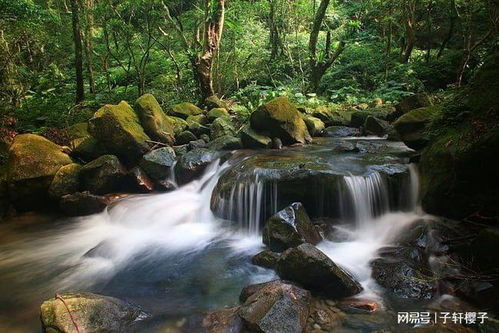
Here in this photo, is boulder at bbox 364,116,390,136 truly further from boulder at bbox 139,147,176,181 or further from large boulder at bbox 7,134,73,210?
large boulder at bbox 7,134,73,210

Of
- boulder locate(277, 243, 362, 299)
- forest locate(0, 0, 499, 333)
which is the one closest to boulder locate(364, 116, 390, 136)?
forest locate(0, 0, 499, 333)

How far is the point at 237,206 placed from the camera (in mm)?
→ 6664

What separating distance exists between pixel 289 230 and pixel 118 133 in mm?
5357

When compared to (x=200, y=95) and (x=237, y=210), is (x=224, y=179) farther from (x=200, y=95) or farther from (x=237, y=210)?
(x=200, y=95)

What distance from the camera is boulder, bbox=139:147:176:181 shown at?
8.62 meters

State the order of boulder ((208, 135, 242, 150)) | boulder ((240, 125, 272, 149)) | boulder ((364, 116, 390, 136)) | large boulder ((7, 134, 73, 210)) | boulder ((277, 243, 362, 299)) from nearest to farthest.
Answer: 1. boulder ((277, 243, 362, 299))
2. large boulder ((7, 134, 73, 210))
3. boulder ((240, 125, 272, 149))
4. boulder ((208, 135, 242, 150))
5. boulder ((364, 116, 390, 136))

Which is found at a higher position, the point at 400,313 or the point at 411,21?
the point at 411,21

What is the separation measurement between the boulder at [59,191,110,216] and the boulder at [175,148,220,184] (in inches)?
74.4

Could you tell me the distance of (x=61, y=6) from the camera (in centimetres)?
1738

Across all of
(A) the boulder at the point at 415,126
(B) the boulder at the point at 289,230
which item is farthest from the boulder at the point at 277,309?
(A) the boulder at the point at 415,126

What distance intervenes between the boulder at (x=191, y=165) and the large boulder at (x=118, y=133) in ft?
3.49

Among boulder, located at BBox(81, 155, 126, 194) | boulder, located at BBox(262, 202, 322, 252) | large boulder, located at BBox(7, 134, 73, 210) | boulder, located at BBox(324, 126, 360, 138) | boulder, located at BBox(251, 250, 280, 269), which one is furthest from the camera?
boulder, located at BBox(324, 126, 360, 138)

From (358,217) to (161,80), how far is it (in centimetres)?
1096

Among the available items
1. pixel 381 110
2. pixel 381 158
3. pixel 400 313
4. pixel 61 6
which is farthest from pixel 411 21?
pixel 61 6
